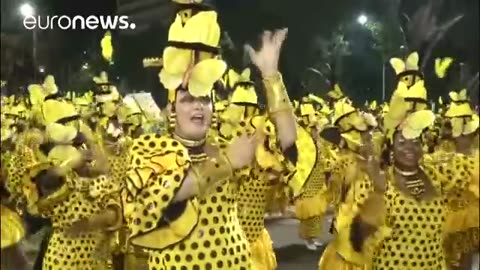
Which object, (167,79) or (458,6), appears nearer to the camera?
(167,79)

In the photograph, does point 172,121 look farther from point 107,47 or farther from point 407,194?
point 407,194

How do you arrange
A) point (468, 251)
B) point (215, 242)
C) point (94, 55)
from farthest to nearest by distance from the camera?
point (468, 251) < point (94, 55) < point (215, 242)

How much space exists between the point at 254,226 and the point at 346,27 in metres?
0.48

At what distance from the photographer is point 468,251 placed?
212 cm

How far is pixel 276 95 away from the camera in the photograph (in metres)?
2.03

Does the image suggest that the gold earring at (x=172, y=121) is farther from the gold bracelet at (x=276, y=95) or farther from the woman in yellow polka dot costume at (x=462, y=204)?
the woman in yellow polka dot costume at (x=462, y=204)

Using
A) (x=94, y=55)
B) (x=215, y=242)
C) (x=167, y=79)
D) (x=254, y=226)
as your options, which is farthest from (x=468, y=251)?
(x=94, y=55)

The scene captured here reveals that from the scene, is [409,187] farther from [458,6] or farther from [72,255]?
[72,255]

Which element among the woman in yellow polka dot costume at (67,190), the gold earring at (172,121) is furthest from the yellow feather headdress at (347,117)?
the woman in yellow polka dot costume at (67,190)

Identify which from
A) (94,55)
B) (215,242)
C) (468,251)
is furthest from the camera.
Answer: (468,251)

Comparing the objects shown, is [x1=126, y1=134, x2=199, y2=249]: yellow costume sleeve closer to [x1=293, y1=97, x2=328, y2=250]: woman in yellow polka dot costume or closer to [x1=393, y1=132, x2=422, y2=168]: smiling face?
[x1=293, y1=97, x2=328, y2=250]: woman in yellow polka dot costume

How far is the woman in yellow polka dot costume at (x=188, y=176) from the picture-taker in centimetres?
179

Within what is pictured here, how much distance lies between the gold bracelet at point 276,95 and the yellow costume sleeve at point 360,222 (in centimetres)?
22

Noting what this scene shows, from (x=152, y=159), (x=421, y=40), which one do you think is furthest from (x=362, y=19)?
(x=152, y=159)
